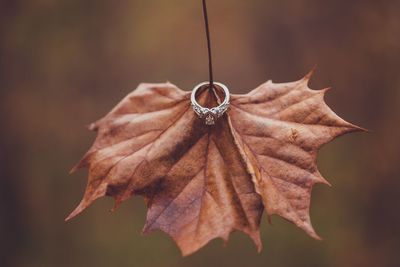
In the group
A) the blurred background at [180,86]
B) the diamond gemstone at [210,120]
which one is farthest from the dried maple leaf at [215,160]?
the blurred background at [180,86]

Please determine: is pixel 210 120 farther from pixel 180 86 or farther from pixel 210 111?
pixel 180 86

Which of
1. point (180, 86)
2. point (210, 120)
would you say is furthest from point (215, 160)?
point (180, 86)

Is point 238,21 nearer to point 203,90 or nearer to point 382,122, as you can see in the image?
point 382,122

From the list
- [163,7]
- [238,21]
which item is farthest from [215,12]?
[163,7]

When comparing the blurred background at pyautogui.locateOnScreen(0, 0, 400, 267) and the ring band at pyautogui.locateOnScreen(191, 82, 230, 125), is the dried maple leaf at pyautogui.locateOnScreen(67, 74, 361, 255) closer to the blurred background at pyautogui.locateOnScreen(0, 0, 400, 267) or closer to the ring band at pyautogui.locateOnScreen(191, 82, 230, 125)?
the ring band at pyautogui.locateOnScreen(191, 82, 230, 125)

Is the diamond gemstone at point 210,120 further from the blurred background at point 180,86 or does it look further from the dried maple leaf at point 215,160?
the blurred background at point 180,86

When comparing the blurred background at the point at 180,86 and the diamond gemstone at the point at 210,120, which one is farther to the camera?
the blurred background at the point at 180,86
